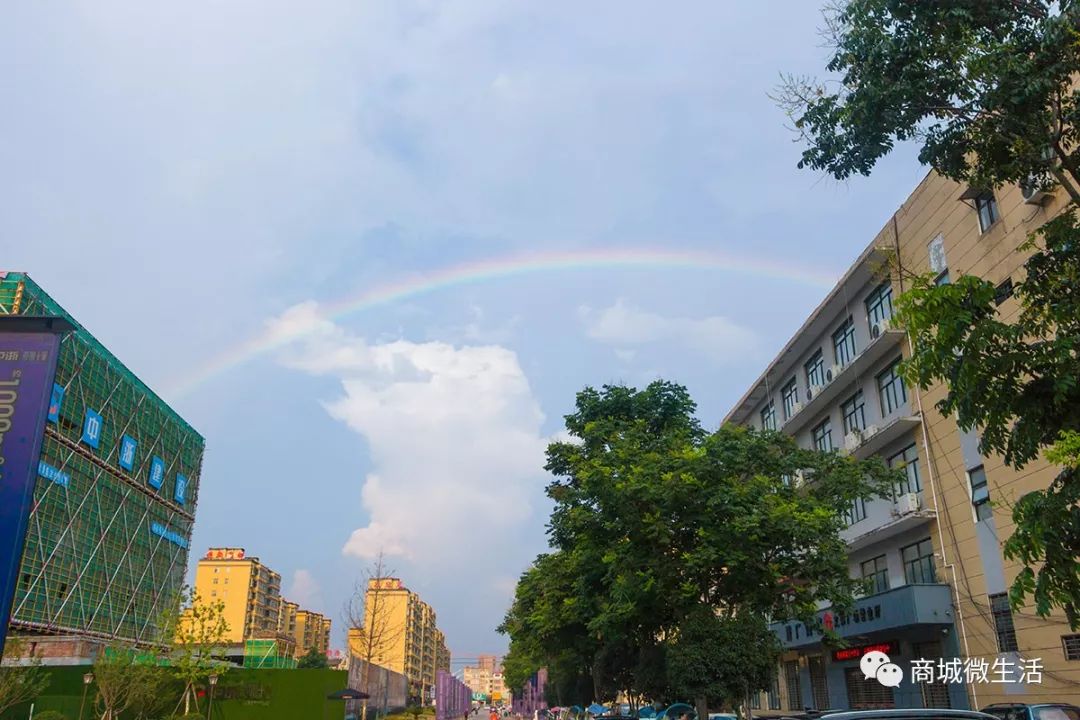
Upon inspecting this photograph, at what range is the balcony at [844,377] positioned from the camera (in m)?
25.4

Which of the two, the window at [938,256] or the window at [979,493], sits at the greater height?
the window at [938,256]

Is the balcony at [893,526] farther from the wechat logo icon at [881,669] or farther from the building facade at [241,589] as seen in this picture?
the building facade at [241,589]

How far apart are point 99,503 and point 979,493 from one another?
43540 millimetres

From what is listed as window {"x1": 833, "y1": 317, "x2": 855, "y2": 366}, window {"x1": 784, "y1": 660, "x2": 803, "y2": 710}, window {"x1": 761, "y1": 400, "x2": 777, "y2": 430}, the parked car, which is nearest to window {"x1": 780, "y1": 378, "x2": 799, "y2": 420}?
window {"x1": 761, "y1": 400, "x2": 777, "y2": 430}

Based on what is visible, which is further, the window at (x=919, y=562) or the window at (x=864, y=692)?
the window at (x=864, y=692)

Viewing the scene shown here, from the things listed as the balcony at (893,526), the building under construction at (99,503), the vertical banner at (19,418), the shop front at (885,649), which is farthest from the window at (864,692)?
the building under construction at (99,503)

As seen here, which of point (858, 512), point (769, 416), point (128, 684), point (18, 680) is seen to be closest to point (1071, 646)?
point (858, 512)

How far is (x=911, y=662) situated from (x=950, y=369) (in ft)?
65.1

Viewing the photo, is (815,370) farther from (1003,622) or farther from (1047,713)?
(1047,713)

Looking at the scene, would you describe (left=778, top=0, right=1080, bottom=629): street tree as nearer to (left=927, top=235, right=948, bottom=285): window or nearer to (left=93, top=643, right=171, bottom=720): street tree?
(left=927, top=235, right=948, bottom=285): window

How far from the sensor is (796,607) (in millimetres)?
18234

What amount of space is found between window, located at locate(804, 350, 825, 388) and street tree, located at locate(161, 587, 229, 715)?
23711 millimetres

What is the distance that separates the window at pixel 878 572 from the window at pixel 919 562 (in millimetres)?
1333

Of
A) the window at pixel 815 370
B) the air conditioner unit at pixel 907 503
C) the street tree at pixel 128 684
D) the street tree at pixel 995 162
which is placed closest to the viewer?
the street tree at pixel 995 162
